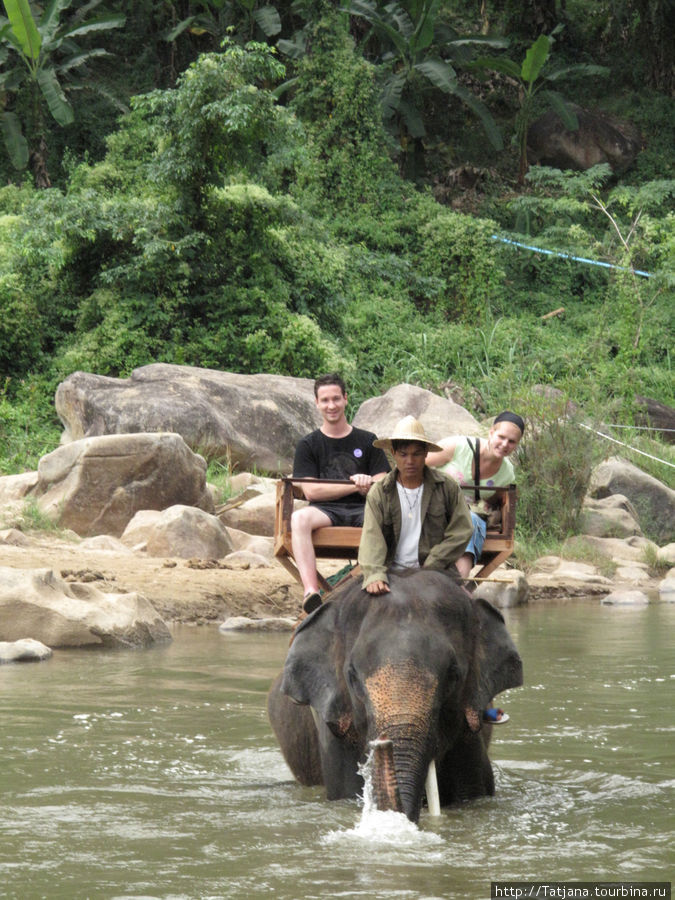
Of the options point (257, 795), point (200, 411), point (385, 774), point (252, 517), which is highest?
point (385, 774)

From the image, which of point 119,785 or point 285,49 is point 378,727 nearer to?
point 119,785

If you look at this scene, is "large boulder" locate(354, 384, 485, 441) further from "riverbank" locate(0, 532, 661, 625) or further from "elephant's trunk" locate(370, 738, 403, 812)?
"elephant's trunk" locate(370, 738, 403, 812)

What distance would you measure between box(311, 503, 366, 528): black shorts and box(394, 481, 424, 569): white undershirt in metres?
1.09

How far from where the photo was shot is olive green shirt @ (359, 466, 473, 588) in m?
5.46

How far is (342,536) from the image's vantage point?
21.0 feet

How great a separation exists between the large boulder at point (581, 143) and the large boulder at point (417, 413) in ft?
48.6

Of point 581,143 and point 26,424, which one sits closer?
point 26,424

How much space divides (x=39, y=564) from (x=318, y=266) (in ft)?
37.5

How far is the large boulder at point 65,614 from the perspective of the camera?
10609 mm

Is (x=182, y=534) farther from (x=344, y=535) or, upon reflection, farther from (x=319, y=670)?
(x=319, y=670)

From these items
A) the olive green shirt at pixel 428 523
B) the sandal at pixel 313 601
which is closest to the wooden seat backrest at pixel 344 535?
the sandal at pixel 313 601

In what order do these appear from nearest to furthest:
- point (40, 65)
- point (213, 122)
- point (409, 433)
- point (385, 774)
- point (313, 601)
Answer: point (385, 774), point (409, 433), point (313, 601), point (213, 122), point (40, 65)

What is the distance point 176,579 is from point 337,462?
6138 millimetres

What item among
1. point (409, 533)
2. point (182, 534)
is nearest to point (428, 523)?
point (409, 533)
